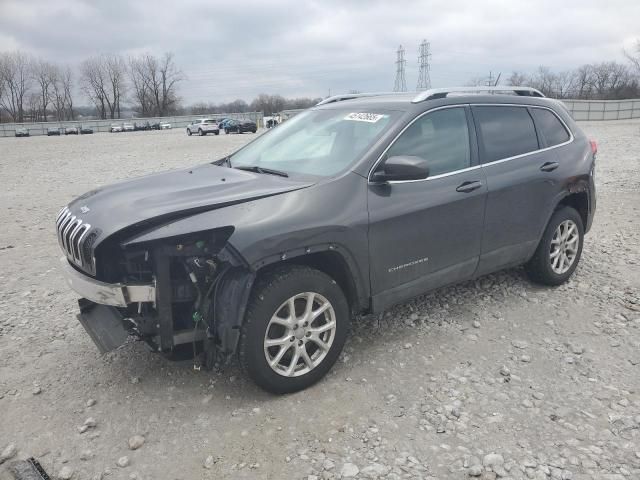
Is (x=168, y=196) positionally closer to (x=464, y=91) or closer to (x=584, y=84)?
(x=464, y=91)

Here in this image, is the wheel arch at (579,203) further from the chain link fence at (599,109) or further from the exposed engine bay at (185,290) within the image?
the chain link fence at (599,109)

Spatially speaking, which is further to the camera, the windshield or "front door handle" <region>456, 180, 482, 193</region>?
"front door handle" <region>456, 180, 482, 193</region>

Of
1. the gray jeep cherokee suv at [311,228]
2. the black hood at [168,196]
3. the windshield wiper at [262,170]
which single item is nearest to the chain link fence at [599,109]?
the gray jeep cherokee suv at [311,228]

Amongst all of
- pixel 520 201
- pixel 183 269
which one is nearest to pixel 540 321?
pixel 520 201

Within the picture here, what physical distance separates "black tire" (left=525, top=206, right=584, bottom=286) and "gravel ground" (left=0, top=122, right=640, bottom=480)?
12cm

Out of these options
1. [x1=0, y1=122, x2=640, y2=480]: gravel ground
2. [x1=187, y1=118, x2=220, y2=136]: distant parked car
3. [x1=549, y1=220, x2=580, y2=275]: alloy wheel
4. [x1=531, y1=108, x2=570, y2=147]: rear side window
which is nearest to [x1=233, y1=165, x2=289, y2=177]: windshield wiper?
[x1=0, y1=122, x2=640, y2=480]: gravel ground

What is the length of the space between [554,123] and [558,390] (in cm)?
269

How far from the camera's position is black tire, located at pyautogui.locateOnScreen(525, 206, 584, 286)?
4.76 meters

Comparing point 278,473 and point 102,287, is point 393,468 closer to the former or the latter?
point 278,473

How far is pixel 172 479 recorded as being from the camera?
2.63 metres

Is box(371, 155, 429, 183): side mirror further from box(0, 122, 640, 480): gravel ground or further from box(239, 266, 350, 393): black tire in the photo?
box(0, 122, 640, 480): gravel ground

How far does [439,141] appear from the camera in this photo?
13.0 feet

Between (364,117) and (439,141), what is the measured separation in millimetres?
608

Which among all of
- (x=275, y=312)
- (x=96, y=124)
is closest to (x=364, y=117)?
(x=275, y=312)
